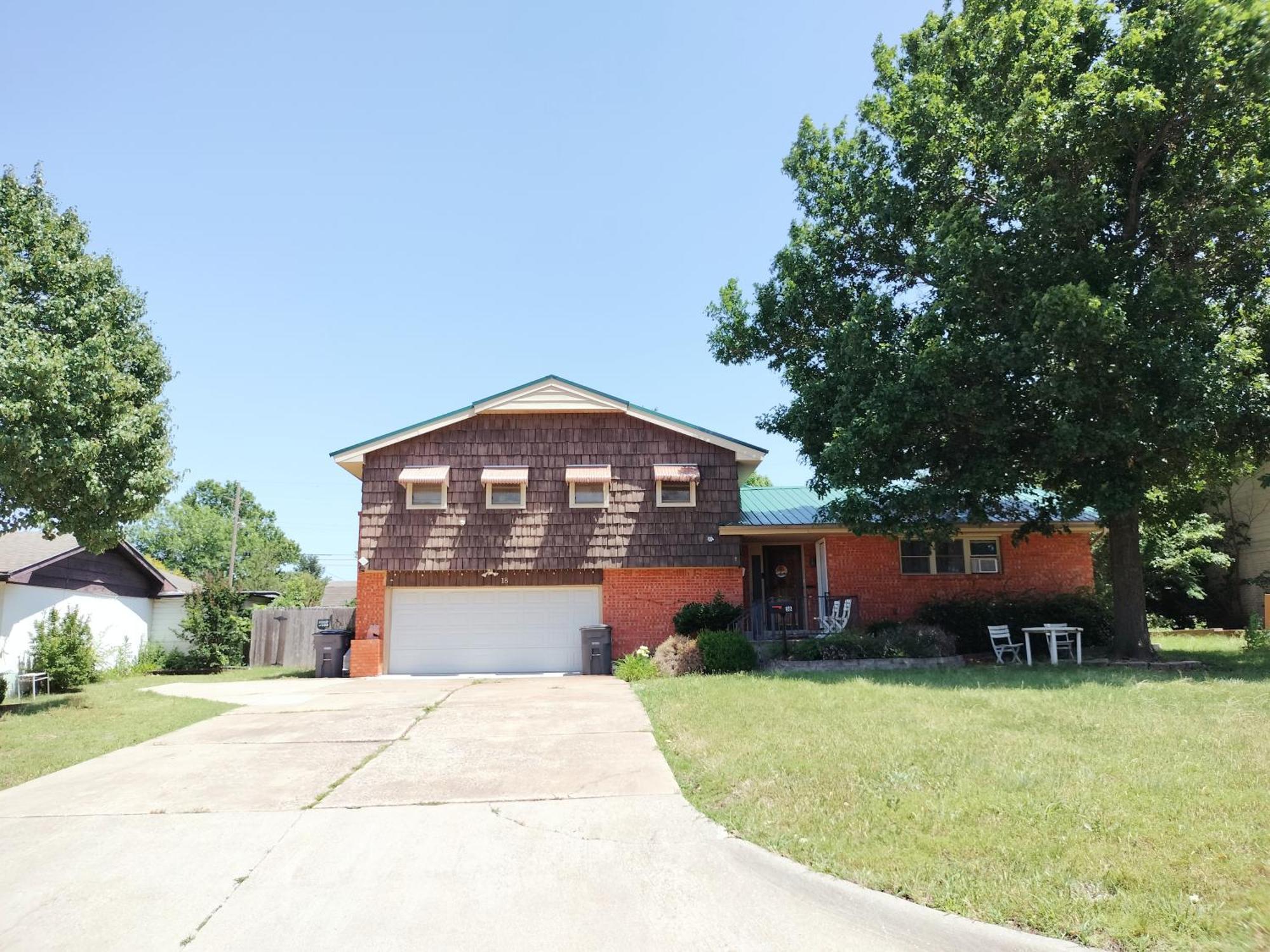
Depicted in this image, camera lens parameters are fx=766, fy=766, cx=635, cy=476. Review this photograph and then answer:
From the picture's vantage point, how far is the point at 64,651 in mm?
16328

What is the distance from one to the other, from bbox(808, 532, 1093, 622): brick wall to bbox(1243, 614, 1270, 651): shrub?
10.3 ft

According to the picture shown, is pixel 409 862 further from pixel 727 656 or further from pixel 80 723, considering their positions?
pixel 727 656

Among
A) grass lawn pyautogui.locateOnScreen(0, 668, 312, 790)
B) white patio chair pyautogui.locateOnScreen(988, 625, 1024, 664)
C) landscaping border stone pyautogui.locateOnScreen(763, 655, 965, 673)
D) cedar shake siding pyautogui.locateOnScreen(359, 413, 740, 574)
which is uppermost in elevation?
cedar shake siding pyautogui.locateOnScreen(359, 413, 740, 574)

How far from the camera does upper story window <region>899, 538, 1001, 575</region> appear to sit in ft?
60.8

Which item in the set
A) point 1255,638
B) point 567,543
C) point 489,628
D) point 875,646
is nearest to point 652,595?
point 567,543

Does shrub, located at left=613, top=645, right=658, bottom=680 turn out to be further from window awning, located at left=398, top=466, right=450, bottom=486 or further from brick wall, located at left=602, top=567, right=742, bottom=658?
window awning, located at left=398, top=466, right=450, bottom=486

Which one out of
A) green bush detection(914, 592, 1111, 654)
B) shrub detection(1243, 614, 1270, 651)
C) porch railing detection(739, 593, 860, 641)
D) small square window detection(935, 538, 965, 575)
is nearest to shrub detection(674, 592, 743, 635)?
porch railing detection(739, 593, 860, 641)

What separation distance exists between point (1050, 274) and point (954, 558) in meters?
7.90

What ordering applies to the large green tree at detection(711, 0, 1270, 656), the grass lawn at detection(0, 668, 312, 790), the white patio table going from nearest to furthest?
the grass lawn at detection(0, 668, 312, 790) < the large green tree at detection(711, 0, 1270, 656) < the white patio table

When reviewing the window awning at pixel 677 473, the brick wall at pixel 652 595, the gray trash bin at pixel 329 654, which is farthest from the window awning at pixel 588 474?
the gray trash bin at pixel 329 654

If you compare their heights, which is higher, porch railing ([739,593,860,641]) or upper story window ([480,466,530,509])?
upper story window ([480,466,530,509])

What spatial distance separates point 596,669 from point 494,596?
3.18m

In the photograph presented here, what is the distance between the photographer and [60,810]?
20.1 ft

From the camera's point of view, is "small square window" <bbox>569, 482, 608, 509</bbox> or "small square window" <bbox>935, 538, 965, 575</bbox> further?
"small square window" <bbox>935, 538, 965, 575</bbox>
